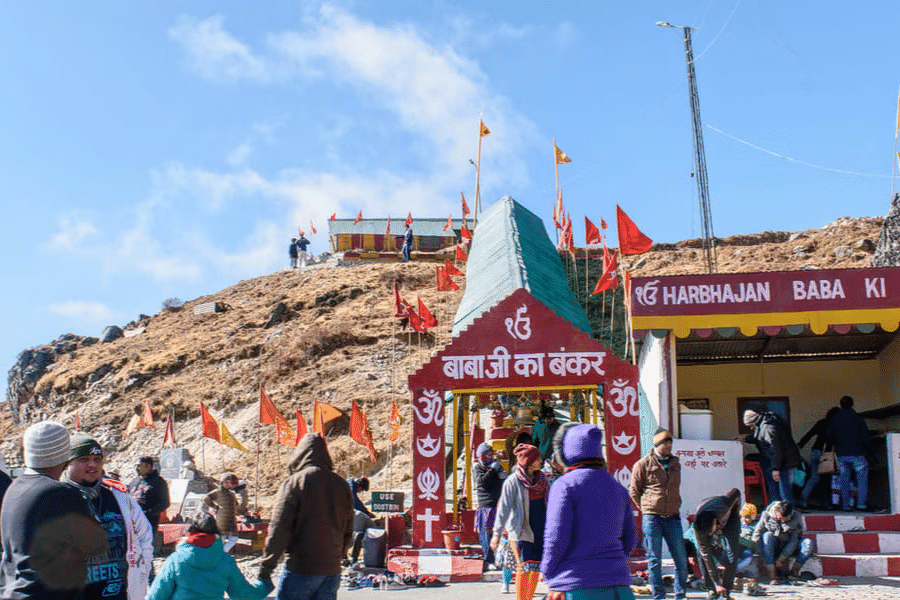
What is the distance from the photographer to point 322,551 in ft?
18.8

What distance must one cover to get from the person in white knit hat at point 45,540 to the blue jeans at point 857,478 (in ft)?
35.3

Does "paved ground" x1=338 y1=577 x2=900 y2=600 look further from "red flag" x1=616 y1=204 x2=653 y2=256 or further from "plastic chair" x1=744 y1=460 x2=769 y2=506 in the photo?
"red flag" x1=616 y1=204 x2=653 y2=256

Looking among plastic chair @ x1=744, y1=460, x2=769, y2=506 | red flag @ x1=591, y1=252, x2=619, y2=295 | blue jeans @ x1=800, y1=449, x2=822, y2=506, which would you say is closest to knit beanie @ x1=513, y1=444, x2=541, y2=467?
plastic chair @ x1=744, y1=460, x2=769, y2=506

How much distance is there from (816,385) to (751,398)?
43.3 inches

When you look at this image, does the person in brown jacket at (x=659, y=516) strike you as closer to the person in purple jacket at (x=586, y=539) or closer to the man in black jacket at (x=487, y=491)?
the man in black jacket at (x=487, y=491)

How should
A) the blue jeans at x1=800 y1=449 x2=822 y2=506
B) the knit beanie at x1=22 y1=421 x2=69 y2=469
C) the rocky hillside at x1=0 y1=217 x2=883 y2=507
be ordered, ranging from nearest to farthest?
1. the knit beanie at x1=22 y1=421 x2=69 y2=469
2. the blue jeans at x1=800 y1=449 x2=822 y2=506
3. the rocky hillside at x1=0 y1=217 x2=883 y2=507

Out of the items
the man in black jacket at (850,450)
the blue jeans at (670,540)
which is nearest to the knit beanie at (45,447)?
the blue jeans at (670,540)

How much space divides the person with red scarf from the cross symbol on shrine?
3.89m

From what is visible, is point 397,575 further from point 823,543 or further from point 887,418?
point 887,418

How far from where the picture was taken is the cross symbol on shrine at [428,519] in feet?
38.1

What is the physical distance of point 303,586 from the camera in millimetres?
5711

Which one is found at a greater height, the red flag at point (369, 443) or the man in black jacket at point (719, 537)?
the red flag at point (369, 443)

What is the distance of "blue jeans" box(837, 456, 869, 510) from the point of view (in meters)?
12.1

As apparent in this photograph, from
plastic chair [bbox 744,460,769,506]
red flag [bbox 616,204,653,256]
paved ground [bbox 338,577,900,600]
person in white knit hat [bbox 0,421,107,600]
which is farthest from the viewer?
red flag [bbox 616,204,653,256]
